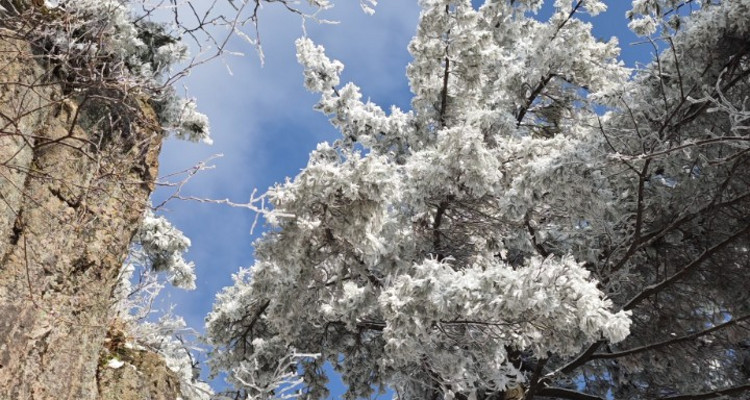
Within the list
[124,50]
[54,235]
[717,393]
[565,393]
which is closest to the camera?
[54,235]

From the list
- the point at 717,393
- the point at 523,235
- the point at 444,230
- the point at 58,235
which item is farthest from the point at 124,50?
the point at 717,393

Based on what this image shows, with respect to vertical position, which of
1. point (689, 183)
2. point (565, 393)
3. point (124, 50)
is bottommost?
point (565, 393)

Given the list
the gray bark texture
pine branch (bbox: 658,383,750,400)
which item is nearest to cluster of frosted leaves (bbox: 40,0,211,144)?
the gray bark texture

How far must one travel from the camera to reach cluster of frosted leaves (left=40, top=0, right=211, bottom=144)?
369 centimetres

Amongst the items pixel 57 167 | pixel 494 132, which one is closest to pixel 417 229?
pixel 494 132

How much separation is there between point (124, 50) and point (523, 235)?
Result: 21.7 ft

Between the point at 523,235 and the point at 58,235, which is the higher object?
the point at 523,235

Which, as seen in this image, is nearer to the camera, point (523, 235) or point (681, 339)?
point (681, 339)

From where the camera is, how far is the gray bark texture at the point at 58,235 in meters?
3.72

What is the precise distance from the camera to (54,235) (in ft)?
13.4

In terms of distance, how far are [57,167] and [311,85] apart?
9070 millimetres

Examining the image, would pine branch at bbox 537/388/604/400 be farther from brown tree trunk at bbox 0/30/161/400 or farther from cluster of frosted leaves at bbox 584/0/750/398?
brown tree trunk at bbox 0/30/161/400

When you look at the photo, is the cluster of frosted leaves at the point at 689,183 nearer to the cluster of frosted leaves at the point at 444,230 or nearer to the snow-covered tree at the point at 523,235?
the snow-covered tree at the point at 523,235

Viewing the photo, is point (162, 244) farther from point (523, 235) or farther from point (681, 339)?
point (681, 339)
